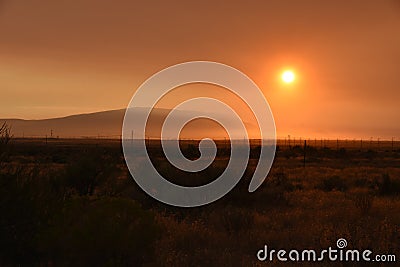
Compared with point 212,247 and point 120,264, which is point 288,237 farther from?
point 120,264

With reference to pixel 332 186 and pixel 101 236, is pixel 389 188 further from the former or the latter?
pixel 101 236

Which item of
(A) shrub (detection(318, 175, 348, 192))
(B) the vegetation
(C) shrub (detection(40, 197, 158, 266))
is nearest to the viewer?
(C) shrub (detection(40, 197, 158, 266))

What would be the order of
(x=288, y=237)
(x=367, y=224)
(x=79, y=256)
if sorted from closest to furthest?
(x=79, y=256) < (x=288, y=237) < (x=367, y=224)

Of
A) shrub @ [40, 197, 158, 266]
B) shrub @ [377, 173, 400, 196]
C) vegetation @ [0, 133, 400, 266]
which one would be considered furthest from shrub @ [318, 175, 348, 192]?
shrub @ [40, 197, 158, 266]

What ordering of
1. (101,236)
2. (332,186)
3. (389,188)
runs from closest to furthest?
1. (101,236)
2. (389,188)
3. (332,186)

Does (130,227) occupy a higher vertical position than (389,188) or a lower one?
A: higher

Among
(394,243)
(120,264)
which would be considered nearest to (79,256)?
(120,264)

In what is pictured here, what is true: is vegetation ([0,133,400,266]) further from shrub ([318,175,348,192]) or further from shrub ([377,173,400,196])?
shrub ([318,175,348,192])

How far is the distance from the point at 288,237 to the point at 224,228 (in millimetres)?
2173

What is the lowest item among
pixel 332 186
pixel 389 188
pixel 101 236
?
pixel 332 186

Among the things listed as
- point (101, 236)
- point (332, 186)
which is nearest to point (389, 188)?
point (332, 186)

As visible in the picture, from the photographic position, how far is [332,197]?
2409 centimetres

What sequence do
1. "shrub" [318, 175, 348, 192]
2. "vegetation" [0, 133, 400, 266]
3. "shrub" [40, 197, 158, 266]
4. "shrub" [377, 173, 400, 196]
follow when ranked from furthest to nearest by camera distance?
1. "shrub" [318, 175, 348, 192]
2. "shrub" [377, 173, 400, 196]
3. "vegetation" [0, 133, 400, 266]
4. "shrub" [40, 197, 158, 266]

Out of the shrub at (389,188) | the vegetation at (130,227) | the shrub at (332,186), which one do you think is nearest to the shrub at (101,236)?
the vegetation at (130,227)
